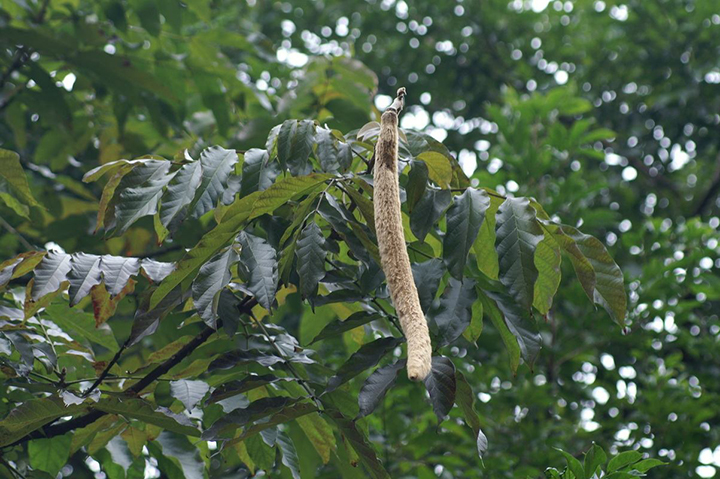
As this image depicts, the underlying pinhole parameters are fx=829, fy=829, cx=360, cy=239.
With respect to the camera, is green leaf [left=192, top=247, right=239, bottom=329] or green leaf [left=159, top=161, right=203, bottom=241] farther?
green leaf [left=159, top=161, right=203, bottom=241]

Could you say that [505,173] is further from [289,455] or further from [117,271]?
[117,271]

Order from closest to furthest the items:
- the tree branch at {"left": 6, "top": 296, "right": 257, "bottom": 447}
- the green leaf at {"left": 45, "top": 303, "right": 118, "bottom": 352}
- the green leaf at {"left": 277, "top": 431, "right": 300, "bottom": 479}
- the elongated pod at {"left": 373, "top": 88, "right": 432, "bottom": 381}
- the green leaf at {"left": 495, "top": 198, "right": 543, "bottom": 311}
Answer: the elongated pod at {"left": 373, "top": 88, "right": 432, "bottom": 381}
the green leaf at {"left": 495, "top": 198, "right": 543, "bottom": 311}
the tree branch at {"left": 6, "top": 296, "right": 257, "bottom": 447}
the green leaf at {"left": 277, "top": 431, "right": 300, "bottom": 479}
the green leaf at {"left": 45, "top": 303, "right": 118, "bottom": 352}

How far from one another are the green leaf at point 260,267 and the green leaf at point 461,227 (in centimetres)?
27

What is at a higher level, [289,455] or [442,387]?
[442,387]

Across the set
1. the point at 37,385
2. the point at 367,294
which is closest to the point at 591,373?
the point at 367,294

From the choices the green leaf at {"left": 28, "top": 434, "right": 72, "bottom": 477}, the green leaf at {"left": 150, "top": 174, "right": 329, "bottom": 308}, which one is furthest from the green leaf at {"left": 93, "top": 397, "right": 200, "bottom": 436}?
the green leaf at {"left": 28, "top": 434, "right": 72, "bottom": 477}

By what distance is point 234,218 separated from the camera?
1.34 metres

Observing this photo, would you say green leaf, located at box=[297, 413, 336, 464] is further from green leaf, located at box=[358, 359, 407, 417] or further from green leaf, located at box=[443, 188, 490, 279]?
green leaf, located at box=[443, 188, 490, 279]

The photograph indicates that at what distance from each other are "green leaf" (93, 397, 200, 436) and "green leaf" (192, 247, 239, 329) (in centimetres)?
23

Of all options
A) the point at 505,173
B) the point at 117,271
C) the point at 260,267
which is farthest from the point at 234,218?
the point at 505,173

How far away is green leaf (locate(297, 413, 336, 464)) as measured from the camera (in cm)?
161

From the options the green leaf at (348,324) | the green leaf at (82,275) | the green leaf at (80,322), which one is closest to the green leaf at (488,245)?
the green leaf at (348,324)

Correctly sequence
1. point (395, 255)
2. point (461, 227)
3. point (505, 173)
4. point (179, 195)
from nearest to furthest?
point (395, 255) < point (461, 227) < point (179, 195) < point (505, 173)

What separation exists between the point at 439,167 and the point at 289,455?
2.06 ft
